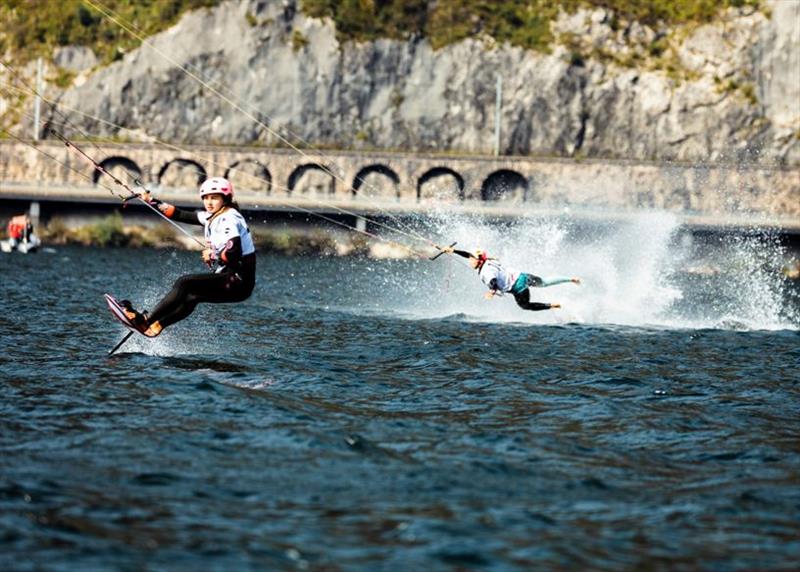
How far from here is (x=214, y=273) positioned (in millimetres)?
21766

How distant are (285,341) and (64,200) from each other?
72.2 m

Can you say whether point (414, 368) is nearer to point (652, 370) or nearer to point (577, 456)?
point (652, 370)

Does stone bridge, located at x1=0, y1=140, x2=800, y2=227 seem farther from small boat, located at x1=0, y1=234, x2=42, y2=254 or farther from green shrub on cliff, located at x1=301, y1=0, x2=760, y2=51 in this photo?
small boat, located at x1=0, y1=234, x2=42, y2=254

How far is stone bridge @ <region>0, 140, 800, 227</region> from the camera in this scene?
103938mm

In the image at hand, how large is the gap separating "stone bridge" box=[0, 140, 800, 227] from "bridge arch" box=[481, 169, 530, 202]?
0.28 ft

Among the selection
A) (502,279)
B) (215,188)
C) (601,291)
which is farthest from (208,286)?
(601,291)

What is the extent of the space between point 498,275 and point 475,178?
7859cm

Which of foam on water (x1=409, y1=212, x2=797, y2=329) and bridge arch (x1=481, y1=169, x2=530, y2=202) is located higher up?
bridge arch (x1=481, y1=169, x2=530, y2=202)

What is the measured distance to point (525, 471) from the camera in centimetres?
1439

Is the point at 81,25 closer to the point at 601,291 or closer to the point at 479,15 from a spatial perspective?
the point at 479,15

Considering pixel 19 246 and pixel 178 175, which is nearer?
pixel 19 246

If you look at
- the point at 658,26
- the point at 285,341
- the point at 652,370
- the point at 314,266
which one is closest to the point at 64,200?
the point at 314,266

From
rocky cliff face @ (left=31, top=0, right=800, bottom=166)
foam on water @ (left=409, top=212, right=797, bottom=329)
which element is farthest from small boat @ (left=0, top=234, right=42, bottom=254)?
rocky cliff face @ (left=31, top=0, right=800, bottom=166)

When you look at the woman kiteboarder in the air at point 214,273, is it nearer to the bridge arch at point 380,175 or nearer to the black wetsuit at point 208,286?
the black wetsuit at point 208,286
